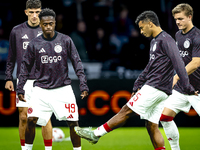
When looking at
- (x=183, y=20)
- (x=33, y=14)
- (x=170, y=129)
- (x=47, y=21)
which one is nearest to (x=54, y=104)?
(x=47, y=21)

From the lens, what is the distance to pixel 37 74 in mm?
4770

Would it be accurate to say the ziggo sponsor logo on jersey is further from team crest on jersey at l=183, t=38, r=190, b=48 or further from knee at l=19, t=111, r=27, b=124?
team crest on jersey at l=183, t=38, r=190, b=48

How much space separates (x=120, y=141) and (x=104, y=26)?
3.56 meters

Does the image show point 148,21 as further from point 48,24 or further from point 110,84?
point 110,84

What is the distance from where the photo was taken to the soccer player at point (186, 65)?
4.99 m

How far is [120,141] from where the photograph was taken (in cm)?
705

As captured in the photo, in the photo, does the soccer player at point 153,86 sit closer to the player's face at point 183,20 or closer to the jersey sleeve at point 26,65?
the player's face at point 183,20

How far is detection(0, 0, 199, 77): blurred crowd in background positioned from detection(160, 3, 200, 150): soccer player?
3297mm

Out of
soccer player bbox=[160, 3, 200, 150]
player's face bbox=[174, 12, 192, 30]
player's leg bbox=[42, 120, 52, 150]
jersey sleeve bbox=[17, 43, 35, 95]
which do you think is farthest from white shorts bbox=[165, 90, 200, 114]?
jersey sleeve bbox=[17, 43, 35, 95]

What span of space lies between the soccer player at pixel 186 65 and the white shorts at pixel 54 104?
1.35 meters

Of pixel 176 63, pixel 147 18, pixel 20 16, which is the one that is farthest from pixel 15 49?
pixel 20 16

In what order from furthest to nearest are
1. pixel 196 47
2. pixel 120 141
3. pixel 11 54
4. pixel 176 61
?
1. pixel 120 141
2. pixel 11 54
3. pixel 196 47
4. pixel 176 61

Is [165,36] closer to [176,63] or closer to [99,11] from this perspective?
[176,63]

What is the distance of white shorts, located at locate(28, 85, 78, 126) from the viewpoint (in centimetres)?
465
